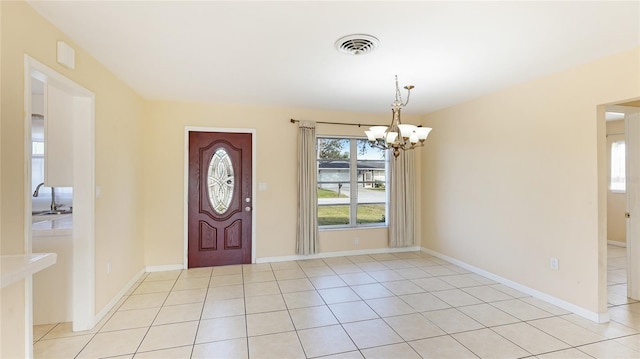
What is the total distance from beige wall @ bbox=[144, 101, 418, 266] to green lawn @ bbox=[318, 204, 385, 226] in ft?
0.68

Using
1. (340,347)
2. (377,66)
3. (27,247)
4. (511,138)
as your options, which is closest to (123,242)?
(27,247)

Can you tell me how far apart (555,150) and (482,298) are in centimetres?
178

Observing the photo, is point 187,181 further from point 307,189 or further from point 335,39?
point 335,39

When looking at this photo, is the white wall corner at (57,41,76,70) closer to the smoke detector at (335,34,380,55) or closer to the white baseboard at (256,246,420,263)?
the smoke detector at (335,34,380,55)

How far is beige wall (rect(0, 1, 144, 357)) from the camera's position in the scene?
1725 millimetres

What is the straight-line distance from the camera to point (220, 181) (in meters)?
4.62

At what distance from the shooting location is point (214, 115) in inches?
180

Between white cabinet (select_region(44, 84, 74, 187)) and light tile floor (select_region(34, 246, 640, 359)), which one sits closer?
light tile floor (select_region(34, 246, 640, 359))

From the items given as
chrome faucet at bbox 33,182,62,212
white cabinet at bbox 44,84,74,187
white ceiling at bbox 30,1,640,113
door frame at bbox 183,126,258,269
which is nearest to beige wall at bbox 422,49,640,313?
white ceiling at bbox 30,1,640,113

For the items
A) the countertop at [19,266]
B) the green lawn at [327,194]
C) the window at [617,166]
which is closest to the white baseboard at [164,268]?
the green lawn at [327,194]

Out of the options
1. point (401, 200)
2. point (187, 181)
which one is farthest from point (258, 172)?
point (401, 200)

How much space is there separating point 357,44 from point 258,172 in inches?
108

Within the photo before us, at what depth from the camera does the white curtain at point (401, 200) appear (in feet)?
17.4

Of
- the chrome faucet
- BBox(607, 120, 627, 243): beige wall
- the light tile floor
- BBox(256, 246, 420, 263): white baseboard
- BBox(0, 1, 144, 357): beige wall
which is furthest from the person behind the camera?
BBox(607, 120, 627, 243): beige wall
